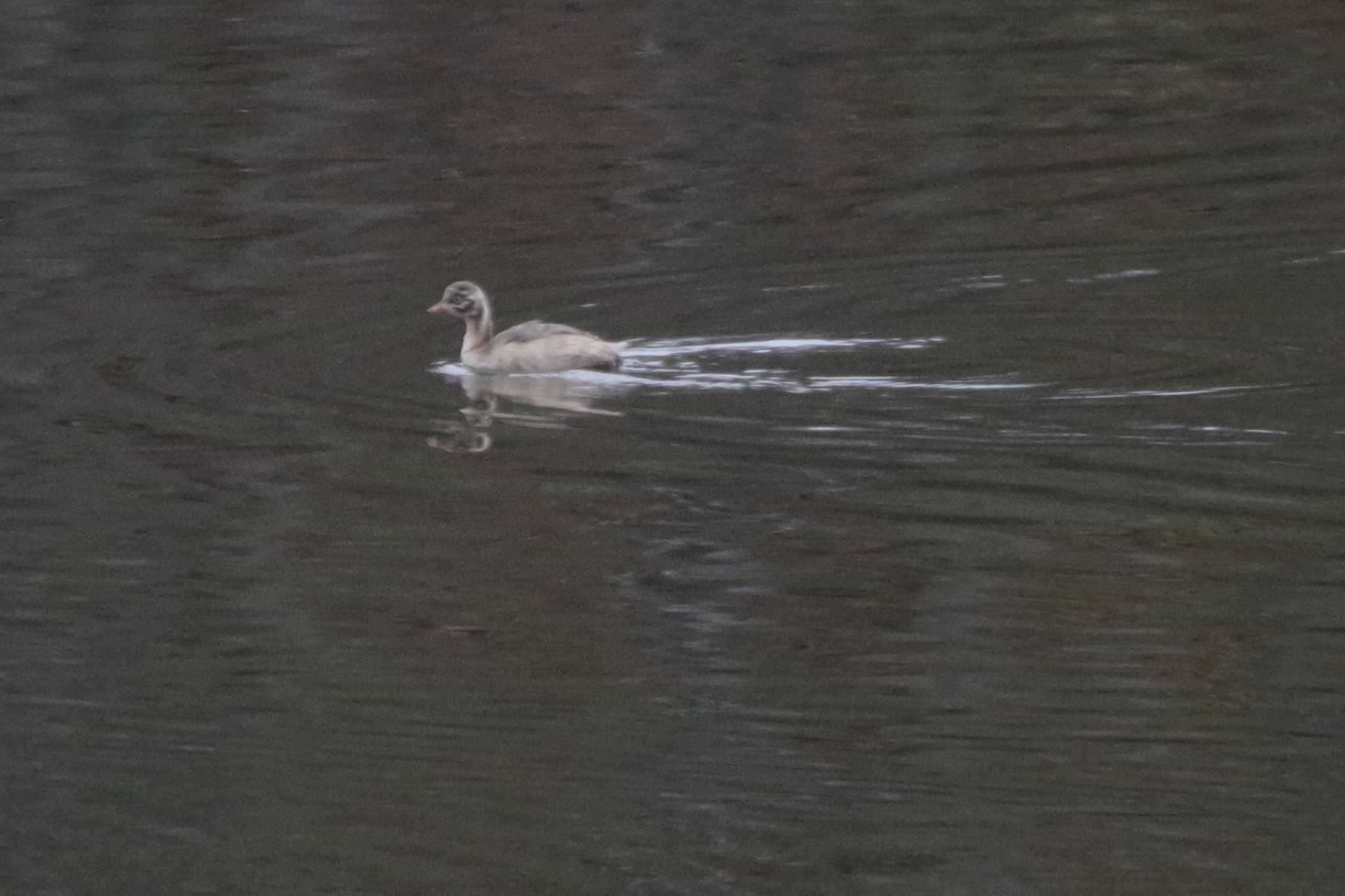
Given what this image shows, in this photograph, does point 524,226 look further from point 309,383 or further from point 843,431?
point 843,431

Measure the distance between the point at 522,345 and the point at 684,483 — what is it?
2008 mm

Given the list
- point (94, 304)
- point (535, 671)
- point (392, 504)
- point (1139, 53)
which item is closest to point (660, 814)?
point (535, 671)

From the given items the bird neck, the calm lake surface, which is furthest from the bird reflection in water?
the bird neck

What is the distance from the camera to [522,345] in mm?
10117

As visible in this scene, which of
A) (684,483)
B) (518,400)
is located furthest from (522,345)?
(684,483)

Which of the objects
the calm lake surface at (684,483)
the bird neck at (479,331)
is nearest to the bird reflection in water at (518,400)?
the calm lake surface at (684,483)

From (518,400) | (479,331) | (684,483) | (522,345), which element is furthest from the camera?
(479,331)

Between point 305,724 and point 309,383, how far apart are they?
3777 mm

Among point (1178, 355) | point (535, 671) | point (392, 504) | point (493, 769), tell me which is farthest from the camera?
point (1178, 355)

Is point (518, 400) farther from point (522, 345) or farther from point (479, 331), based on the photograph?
point (479, 331)

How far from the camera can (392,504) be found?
814 centimetres

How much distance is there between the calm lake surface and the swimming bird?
0.32 ft

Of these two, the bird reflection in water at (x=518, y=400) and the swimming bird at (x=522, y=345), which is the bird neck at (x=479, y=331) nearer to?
the swimming bird at (x=522, y=345)

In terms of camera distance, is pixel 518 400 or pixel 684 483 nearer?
pixel 684 483
